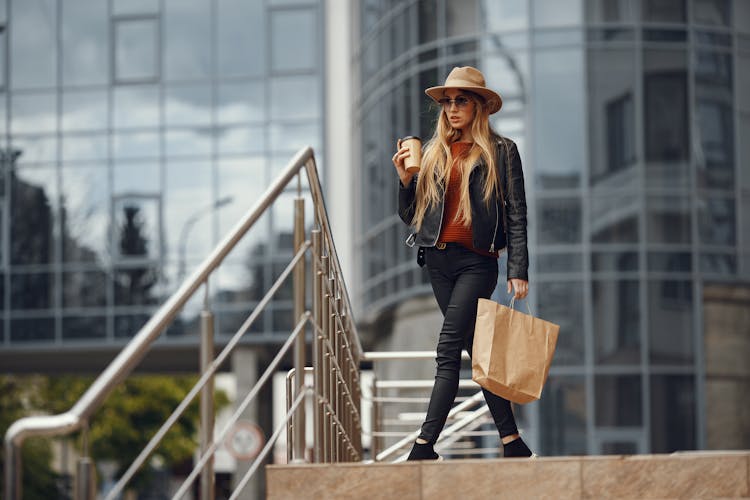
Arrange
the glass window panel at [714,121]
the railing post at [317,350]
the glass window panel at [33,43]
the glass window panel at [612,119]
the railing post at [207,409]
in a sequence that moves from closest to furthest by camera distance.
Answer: the railing post at [207,409]
the railing post at [317,350]
the glass window panel at [612,119]
the glass window panel at [714,121]
the glass window panel at [33,43]

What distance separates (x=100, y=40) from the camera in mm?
30656

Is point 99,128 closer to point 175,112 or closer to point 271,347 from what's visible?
point 175,112

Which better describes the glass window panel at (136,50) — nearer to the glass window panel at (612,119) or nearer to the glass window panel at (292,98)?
the glass window panel at (292,98)

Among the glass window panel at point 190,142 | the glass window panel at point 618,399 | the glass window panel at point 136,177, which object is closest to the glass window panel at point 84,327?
the glass window panel at point 136,177

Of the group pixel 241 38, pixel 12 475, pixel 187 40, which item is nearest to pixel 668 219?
pixel 241 38

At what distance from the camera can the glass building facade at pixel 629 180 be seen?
21.6 m

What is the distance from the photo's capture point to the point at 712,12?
22.7 metres

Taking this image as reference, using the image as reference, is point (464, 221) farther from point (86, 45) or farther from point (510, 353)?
point (86, 45)

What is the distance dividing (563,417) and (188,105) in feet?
40.7

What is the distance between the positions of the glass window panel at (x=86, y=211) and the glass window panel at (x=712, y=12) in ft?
44.3

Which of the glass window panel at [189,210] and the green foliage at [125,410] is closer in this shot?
the glass window panel at [189,210]

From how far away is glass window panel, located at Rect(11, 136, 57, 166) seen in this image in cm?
3077

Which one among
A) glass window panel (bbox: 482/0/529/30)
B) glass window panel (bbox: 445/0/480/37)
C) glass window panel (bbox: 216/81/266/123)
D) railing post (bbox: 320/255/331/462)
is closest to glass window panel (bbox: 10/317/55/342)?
glass window panel (bbox: 216/81/266/123)

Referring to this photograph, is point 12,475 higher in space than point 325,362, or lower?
lower
